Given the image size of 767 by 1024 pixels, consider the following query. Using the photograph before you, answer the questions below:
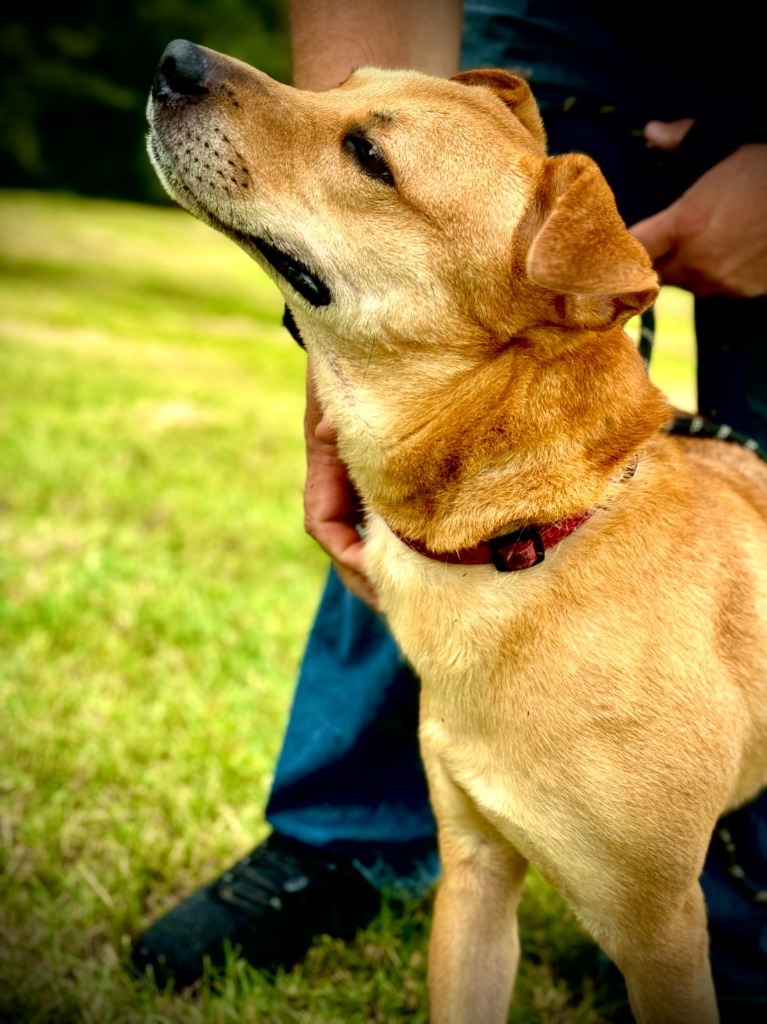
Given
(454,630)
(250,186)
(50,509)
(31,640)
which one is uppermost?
(250,186)

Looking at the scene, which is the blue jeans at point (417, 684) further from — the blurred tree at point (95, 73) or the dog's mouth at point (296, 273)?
the blurred tree at point (95, 73)

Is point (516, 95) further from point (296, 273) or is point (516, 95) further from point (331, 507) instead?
point (331, 507)

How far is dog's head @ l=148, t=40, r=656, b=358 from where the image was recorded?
212cm

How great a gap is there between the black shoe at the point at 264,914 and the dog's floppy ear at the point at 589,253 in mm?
1884

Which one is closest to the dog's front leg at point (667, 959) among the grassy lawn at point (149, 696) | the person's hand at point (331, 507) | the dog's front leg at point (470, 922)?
the dog's front leg at point (470, 922)

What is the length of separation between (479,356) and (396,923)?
1.71 metres

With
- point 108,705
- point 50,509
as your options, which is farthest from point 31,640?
point 50,509

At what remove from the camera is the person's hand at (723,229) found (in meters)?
2.41

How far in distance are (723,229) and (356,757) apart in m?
1.78

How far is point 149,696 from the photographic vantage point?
372cm

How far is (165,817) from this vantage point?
3.14 meters

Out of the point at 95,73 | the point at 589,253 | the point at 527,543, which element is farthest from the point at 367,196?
the point at 95,73

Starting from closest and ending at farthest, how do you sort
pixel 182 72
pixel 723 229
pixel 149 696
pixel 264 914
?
pixel 182 72 < pixel 723 229 < pixel 264 914 < pixel 149 696

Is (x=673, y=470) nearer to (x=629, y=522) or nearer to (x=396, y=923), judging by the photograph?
(x=629, y=522)
